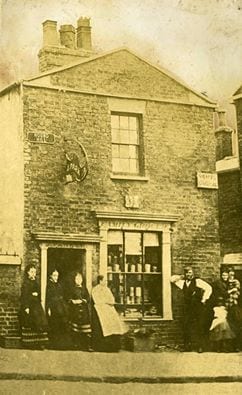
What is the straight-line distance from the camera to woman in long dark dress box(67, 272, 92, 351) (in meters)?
4.95

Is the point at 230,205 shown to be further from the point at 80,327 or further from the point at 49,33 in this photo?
the point at 49,33

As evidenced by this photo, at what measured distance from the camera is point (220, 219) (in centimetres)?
572

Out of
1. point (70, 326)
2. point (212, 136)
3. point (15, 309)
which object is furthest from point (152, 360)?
point (212, 136)

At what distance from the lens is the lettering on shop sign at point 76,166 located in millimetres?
5117

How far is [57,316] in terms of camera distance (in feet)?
16.1

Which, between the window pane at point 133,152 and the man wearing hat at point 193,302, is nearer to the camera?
the man wearing hat at point 193,302

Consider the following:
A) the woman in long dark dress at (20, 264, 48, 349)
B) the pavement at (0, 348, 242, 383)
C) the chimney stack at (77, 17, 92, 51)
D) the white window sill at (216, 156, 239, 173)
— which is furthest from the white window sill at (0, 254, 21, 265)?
the white window sill at (216, 156, 239, 173)

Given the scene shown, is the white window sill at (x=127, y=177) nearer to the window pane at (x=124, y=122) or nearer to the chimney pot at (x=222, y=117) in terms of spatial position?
the window pane at (x=124, y=122)

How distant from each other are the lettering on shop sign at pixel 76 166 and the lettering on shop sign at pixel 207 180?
0.88m

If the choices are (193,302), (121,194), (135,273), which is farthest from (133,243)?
(193,302)

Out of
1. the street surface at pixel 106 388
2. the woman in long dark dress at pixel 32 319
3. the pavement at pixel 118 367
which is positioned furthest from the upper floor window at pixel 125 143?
the street surface at pixel 106 388

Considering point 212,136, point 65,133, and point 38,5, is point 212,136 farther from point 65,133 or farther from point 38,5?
point 38,5

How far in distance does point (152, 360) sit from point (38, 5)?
243 cm

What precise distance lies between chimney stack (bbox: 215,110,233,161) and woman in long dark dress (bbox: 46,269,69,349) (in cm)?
173
